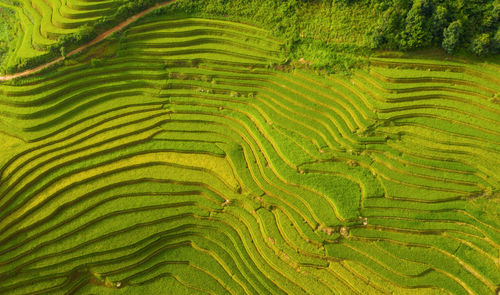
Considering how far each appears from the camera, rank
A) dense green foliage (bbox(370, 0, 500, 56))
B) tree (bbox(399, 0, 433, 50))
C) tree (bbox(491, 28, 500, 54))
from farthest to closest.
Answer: tree (bbox(399, 0, 433, 50)) → dense green foliage (bbox(370, 0, 500, 56)) → tree (bbox(491, 28, 500, 54))

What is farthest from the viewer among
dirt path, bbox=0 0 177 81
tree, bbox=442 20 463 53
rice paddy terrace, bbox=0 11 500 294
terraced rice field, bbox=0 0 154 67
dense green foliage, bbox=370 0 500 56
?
terraced rice field, bbox=0 0 154 67

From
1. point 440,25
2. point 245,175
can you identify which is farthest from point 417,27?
point 245,175

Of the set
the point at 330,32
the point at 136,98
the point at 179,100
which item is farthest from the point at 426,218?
the point at 136,98

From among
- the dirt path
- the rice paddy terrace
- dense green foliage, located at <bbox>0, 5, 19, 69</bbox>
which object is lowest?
the rice paddy terrace

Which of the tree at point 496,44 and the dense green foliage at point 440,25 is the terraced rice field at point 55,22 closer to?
the dense green foliage at point 440,25

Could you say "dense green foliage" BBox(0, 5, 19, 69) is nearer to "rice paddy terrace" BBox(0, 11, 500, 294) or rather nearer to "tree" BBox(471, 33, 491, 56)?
"rice paddy terrace" BBox(0, 11, 500, 294)

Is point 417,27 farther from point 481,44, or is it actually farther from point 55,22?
point 55,22

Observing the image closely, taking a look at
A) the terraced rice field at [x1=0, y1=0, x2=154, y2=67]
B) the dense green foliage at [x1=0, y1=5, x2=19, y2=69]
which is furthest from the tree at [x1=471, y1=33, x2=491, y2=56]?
the dense green foliage at [x1=0, y1=5, x2=19, y2=69]

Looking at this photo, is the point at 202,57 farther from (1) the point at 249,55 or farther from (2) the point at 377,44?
(2) the point at 377,44
